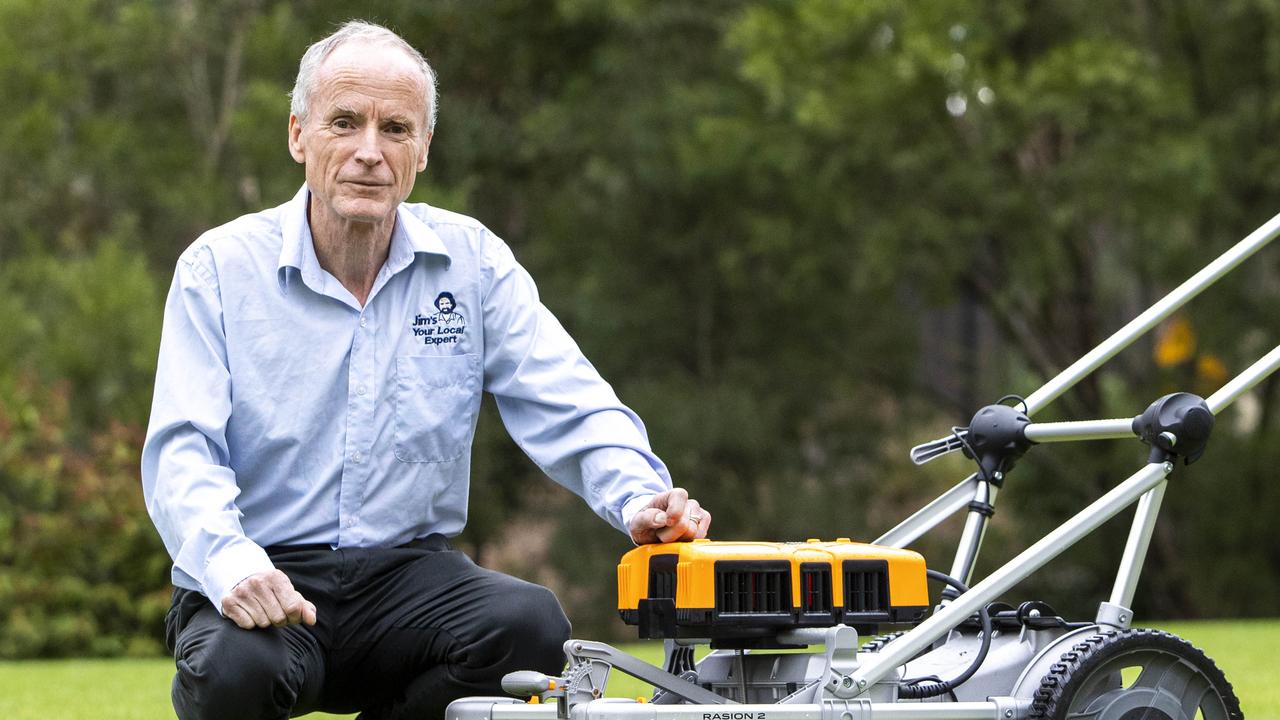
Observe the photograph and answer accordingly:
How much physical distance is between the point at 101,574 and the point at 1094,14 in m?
9.04

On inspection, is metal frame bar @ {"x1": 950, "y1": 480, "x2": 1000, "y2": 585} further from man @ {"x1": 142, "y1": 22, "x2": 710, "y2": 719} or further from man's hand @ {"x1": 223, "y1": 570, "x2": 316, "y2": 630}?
man's hand @ {"x1": 223, "y1": 570, "x2": 316, "y2": 630}

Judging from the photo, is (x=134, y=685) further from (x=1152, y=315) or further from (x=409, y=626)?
(x=1152, y=315)

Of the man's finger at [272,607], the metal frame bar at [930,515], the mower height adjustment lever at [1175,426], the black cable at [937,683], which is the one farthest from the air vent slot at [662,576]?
the mower height adjustment lever at [1175,426]

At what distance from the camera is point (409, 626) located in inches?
138

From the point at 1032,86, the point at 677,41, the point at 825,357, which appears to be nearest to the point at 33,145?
the point at 677,41

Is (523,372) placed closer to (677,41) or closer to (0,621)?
(0,621)

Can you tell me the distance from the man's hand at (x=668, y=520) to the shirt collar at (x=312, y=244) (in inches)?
28.9

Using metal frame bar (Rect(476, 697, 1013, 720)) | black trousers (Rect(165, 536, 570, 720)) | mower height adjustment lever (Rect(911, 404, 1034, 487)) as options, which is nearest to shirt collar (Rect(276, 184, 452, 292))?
black trousers (Rect(165, 536, 570, 720))

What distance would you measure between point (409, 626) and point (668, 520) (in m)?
0.60

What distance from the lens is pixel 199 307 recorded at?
137 inches

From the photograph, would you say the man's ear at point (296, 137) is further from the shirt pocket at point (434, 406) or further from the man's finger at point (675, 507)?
the man's finger at point (675, 507)

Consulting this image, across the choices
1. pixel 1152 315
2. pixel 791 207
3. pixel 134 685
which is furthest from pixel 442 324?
pixel 791 207

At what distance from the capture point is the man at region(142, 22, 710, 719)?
345 centimetres

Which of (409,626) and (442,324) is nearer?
(409,626)
